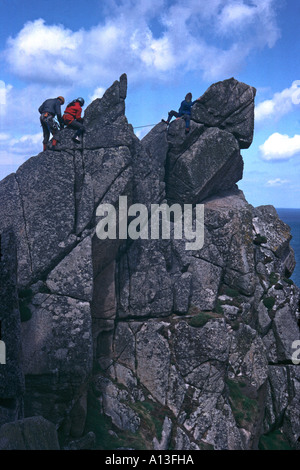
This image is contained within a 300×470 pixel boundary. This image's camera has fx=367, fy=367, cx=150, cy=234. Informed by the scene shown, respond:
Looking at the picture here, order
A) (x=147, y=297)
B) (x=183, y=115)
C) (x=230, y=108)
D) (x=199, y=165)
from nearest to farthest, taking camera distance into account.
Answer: (x=147, y=297), (x=199, y=165), (x=183, y=115), (x=230, y=108)

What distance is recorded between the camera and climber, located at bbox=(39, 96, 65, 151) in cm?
2716

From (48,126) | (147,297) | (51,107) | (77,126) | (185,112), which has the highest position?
(185,112)

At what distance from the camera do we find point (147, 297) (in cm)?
3186

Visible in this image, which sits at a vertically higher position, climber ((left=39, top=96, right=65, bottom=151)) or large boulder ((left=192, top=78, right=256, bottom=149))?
large boulder ((left=192, top=78, right=256, bottom=149))

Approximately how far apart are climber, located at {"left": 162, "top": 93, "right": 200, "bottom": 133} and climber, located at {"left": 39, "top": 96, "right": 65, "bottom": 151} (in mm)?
14828

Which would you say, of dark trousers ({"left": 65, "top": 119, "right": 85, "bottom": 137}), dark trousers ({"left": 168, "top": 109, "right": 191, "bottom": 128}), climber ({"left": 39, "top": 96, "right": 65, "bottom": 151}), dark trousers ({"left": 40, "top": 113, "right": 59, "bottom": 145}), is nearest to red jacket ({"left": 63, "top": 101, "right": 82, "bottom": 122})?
dark trousers ({"left": 65, "top": 119, "right": 85, "bottom": 137})

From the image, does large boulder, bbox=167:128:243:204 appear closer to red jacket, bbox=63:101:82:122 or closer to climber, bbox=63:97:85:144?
climber, bbox=63:97:85:144

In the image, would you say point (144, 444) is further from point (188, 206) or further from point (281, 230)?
point (281, 230)

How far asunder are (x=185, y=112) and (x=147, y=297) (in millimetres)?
20118

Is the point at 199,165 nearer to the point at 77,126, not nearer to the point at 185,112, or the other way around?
the point at 185,112

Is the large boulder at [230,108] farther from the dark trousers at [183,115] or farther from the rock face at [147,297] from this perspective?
the dark trousers at [183,115]

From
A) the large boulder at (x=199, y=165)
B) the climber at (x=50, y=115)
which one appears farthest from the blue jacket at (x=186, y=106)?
the climber at (x=50, y=115)

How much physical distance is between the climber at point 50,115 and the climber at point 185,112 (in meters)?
14.8

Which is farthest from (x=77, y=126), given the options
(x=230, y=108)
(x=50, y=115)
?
(x=230, y=108)
